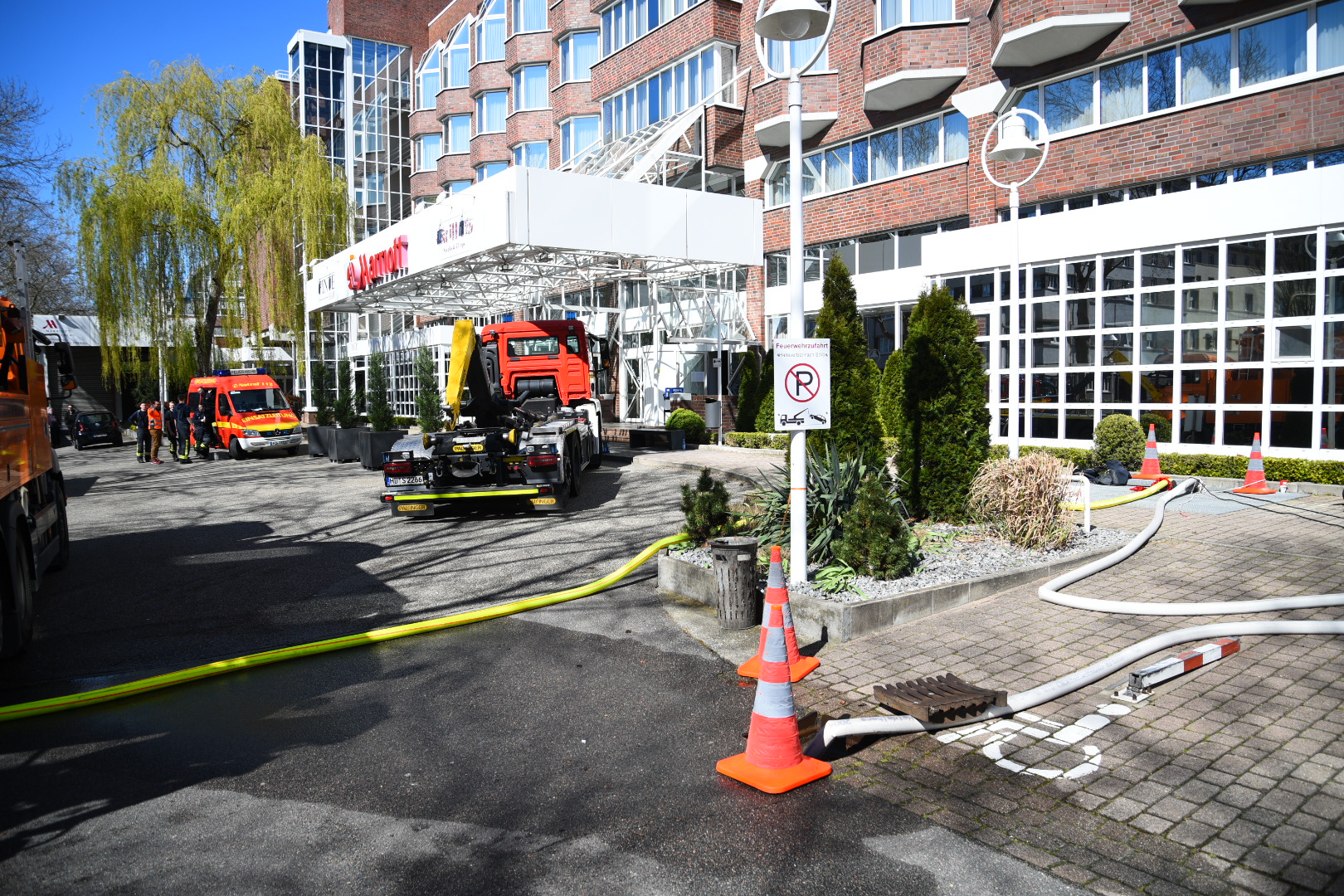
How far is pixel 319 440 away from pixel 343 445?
115 inches

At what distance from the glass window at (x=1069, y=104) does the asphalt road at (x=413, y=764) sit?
14.1 metres

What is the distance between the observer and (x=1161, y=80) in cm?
1546

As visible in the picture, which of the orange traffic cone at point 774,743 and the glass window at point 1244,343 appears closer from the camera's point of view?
the orange traffic cone at point 774,743

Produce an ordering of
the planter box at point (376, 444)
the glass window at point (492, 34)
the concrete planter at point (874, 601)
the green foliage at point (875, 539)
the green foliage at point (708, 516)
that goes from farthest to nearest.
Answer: the glass window at point (492, 34) < the planter box at point (376, 444) < the green foliage at point (708, 516) < the green foliage at point (875, 539) < the concrete planter at point (874, 601)

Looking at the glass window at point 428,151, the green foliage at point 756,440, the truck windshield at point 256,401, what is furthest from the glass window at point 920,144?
the glass window at point 428,151

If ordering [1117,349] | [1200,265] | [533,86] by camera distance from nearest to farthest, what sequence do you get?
1. [1200,265]
2. [1117,349]
3. [533,86]

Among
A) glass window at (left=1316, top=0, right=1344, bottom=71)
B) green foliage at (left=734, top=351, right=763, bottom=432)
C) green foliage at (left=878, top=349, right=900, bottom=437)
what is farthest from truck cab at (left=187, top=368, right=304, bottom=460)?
glass window at (left=1316, top=0, right=1344, bottom=71)

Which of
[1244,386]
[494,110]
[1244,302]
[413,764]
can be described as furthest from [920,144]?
[494,110]

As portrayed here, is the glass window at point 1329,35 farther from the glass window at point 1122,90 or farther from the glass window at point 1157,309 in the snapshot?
the glass window at point 1157,309

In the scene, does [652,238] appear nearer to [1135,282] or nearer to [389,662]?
[1135,282]

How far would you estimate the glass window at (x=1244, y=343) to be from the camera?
1283 cm

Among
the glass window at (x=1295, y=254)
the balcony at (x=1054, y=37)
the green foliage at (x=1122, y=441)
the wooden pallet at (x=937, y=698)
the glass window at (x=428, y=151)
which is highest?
the glass window at (x=428, y=151)

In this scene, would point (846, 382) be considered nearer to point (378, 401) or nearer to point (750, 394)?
point (378, 401)

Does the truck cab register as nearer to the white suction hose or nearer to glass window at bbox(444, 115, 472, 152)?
glass window at bbox(444, 115, 472, 152)
